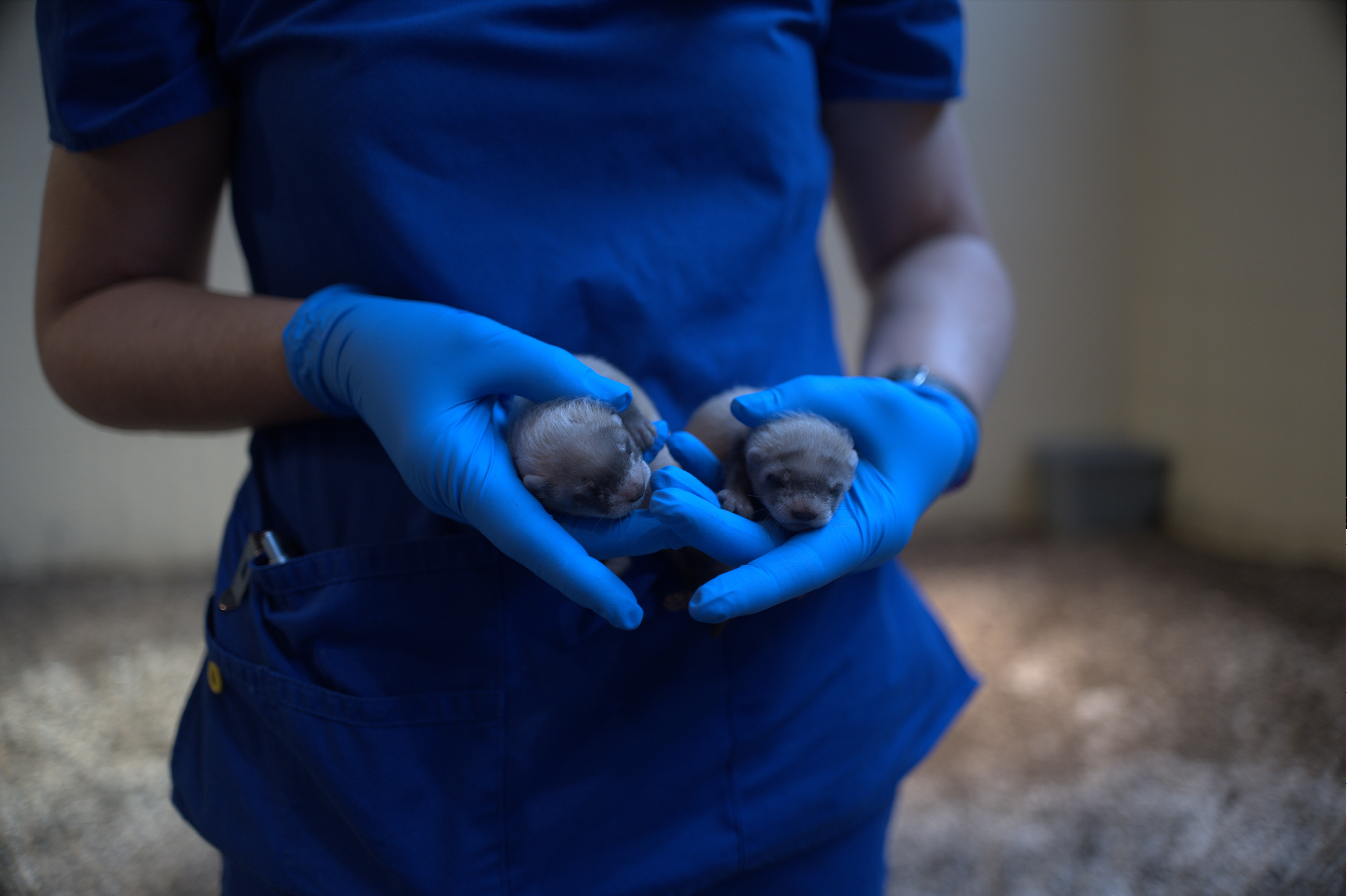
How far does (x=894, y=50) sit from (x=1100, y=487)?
228 centimetres

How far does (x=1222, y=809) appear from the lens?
4.26ft

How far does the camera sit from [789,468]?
0.74 m

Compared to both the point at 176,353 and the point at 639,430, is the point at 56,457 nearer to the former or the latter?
the point at 176,353

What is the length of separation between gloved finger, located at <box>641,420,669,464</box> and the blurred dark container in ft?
7.34

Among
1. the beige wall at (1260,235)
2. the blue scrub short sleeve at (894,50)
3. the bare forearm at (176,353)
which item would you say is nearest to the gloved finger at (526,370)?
the bare forearm at (176,353)

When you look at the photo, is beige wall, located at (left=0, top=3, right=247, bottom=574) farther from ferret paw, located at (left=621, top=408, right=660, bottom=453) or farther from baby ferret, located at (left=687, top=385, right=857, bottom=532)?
baby ferret, located at (left=687, top=385, right=857, bottom=532)

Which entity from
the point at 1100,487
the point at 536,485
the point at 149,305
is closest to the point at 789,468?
the point at 536,485

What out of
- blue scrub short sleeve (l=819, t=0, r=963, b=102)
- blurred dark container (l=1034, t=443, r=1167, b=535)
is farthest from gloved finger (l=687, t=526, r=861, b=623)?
blurred dark container (l=1034, t=443, r=1167, b=535)

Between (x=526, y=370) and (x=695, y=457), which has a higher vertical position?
(x=526, y=370)

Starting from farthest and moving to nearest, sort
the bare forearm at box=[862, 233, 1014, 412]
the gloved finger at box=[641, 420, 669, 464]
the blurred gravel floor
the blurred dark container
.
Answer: the blurred dark container
the blurred gravel floor
the bare forearm at box=[862, 233, 1014, 412]
the gloved finger at box=[641, 420, 669, 464]

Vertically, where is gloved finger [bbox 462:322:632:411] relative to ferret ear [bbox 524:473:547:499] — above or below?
above

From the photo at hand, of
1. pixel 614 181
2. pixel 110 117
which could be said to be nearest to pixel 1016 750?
pixel 614 181

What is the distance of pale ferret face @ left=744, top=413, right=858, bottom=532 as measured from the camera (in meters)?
0.73

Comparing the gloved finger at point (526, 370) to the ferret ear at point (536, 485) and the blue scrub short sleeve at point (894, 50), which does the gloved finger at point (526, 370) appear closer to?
the ferret ear at point (536, 485)
